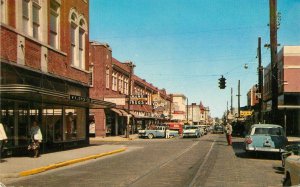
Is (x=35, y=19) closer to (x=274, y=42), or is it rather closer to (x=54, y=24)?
(x=54, y=24)

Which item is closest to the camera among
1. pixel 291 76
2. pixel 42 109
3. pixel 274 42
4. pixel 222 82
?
pixel 42 109

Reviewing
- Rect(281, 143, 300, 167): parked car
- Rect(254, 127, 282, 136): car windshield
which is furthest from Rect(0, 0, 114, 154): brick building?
Rect(281, 143, 300, 167): parked car

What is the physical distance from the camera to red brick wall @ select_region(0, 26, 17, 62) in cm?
1823

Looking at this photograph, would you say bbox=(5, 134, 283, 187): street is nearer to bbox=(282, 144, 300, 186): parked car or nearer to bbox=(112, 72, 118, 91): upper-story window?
bbox=(282, 144, 300, 186): parked car

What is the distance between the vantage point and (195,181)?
481 inches

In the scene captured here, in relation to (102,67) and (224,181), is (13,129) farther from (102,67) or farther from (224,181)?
(102,67)

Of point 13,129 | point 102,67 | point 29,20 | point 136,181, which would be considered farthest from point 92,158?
point 102,67

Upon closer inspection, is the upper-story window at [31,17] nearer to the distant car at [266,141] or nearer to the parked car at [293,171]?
the distant car at [266,141]

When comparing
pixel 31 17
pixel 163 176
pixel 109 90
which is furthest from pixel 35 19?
pixel 109 90

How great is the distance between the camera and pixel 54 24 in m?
25.2

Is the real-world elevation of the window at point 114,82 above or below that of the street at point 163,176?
above

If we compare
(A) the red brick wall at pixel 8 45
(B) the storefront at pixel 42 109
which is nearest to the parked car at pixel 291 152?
(B) the storefront at pixel 42 109

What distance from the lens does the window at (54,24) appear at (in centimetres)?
2472

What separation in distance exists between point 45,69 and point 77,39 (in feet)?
20.9
